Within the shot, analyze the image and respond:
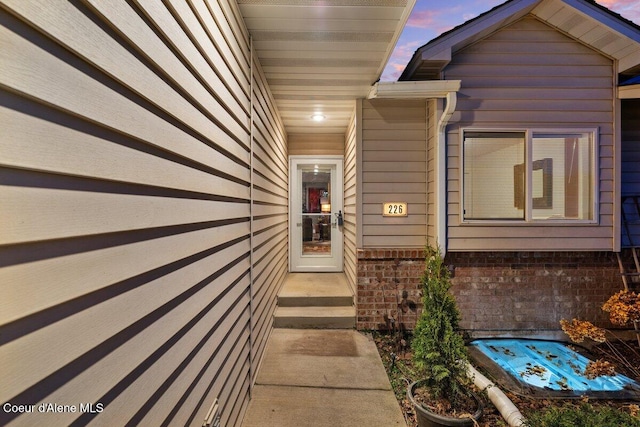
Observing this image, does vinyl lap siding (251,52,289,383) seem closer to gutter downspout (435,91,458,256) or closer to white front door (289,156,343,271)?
white front door (289,156,343,271)

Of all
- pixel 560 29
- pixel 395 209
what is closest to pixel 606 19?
pixel 560 29

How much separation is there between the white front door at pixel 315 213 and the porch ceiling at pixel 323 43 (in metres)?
1.48

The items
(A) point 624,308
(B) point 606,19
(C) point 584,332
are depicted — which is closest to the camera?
(C) point 584,332

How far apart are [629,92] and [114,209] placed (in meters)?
4.75

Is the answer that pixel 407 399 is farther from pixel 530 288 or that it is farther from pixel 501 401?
pixel 530 288

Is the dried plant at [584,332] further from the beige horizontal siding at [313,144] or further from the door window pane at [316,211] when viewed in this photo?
the beige horizontal siding at [313,144]

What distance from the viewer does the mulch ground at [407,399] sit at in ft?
6.96

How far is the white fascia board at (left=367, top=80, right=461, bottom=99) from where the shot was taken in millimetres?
2957

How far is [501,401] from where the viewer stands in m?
2.13

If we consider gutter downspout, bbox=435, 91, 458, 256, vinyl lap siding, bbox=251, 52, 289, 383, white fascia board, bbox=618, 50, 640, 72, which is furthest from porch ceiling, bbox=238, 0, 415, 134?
white fascia board, bbox=618, 50, 640, 72

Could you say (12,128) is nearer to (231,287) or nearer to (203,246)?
(203,246)

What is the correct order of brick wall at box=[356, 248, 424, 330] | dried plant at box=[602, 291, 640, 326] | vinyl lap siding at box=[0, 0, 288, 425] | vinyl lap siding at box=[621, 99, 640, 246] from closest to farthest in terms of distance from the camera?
1. vinyl lap siding at box=[0, 0, 288, 425]
2. dried plant at box=[602, 291, 640, 326]
3. brick wall at box=[356, 248, 424, 330]
4. vinyl lap siding at box=[621, 99, 640, 246]

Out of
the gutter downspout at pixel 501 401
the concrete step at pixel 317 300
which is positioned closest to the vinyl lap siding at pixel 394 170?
the concrete step at pixel 317 300

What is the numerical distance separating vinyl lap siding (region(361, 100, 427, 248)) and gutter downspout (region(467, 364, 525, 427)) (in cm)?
147
